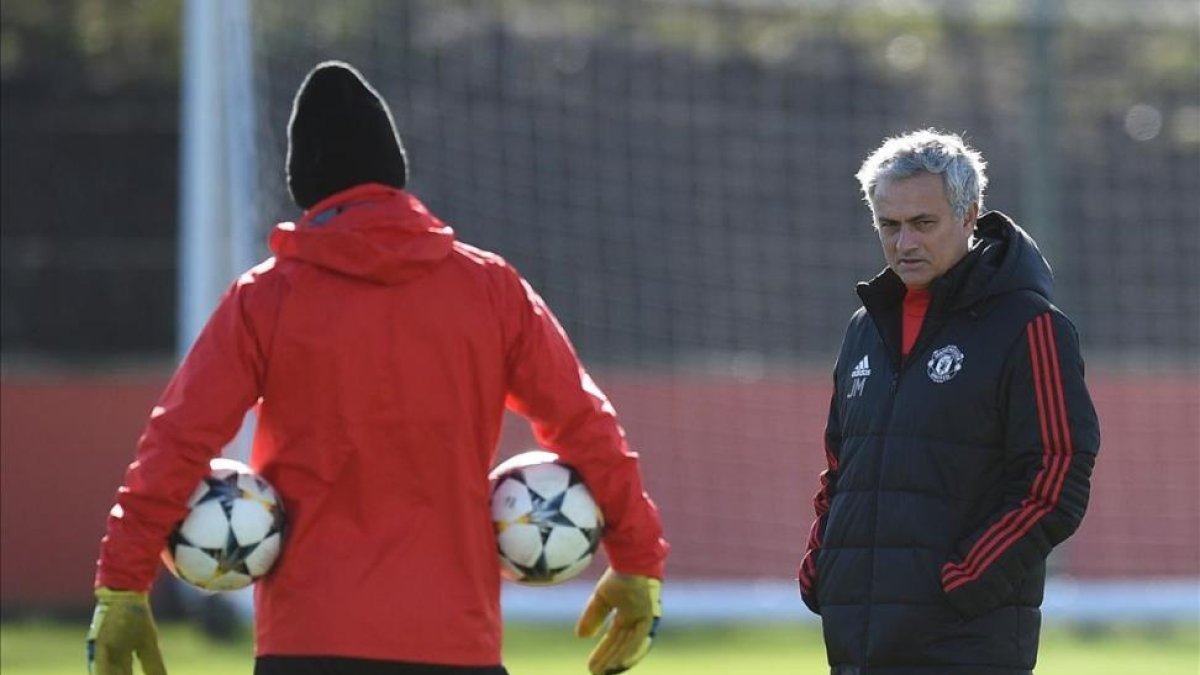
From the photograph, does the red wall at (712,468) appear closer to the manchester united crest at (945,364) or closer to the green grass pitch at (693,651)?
the green grass pitch at (693,651)

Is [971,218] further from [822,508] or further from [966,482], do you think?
[822,508]

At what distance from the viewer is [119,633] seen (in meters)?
4.74

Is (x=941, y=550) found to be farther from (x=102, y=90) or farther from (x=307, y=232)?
(x=102, y=90)

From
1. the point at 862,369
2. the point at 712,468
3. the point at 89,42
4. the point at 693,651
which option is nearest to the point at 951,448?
the point at 862,369

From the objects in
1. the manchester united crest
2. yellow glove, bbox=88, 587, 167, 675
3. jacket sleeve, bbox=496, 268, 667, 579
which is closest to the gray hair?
the manchester united crest

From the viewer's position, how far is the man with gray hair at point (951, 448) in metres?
4.62

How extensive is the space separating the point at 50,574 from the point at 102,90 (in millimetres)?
3713

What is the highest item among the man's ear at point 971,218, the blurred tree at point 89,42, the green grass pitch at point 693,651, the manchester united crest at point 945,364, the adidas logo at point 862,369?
the man's ear at point 971,218

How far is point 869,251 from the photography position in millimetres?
17109

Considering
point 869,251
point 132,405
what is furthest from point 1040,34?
point 132,405

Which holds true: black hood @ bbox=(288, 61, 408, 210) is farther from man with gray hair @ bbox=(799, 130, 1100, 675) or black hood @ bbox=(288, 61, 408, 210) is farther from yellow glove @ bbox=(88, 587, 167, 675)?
man with gray hair @ bbox=(799, 130, 1100, 675)

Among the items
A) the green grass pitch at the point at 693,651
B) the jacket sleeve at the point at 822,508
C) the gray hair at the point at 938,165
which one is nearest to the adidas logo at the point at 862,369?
the jacket sleeve at the point at 822,508

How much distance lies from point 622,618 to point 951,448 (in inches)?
35.7

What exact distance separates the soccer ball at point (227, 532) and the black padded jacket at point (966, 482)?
1.19m
